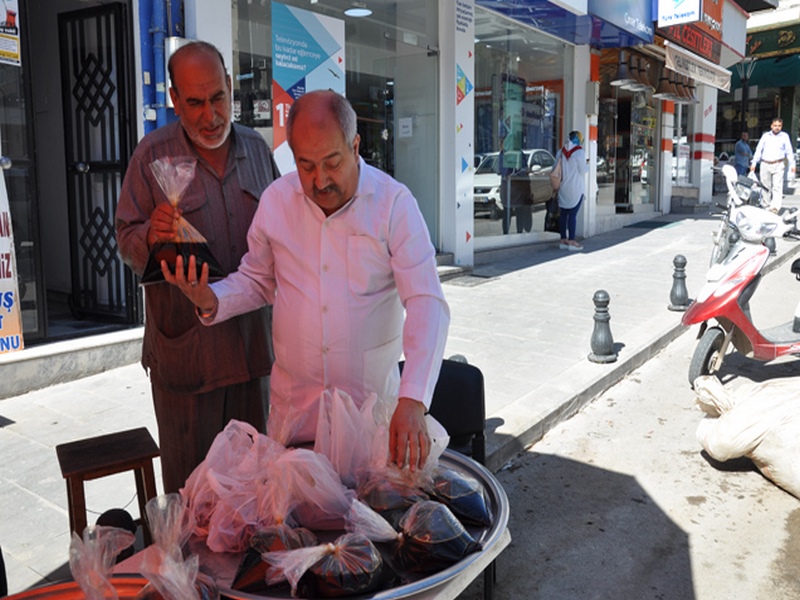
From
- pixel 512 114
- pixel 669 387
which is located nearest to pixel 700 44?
pixel 512 114

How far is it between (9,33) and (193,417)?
3.89m

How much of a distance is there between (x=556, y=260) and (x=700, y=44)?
8.25 meters

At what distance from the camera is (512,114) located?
481 inches

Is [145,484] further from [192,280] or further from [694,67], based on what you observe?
[694,67]

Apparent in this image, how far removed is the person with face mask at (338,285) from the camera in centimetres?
197

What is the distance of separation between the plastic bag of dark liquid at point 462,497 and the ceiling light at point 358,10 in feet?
25.2

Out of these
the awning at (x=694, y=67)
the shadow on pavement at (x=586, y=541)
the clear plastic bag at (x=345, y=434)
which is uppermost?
the awning at (x=694, y=67)

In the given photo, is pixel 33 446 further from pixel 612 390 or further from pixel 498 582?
pixel 612 390

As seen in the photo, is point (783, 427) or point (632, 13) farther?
point (632, 13)

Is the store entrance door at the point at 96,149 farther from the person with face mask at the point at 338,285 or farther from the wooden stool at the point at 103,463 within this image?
the person with face mask at the point at 338,285

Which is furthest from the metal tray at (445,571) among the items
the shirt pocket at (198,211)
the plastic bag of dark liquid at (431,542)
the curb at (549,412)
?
the curb at (549,412)

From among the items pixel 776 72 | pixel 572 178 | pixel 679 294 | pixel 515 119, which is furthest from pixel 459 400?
pixel 776 72

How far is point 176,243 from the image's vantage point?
1.96 meters

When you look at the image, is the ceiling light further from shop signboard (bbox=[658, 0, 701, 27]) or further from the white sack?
shop signboard (bbox=[658, 0, 701, 27])
